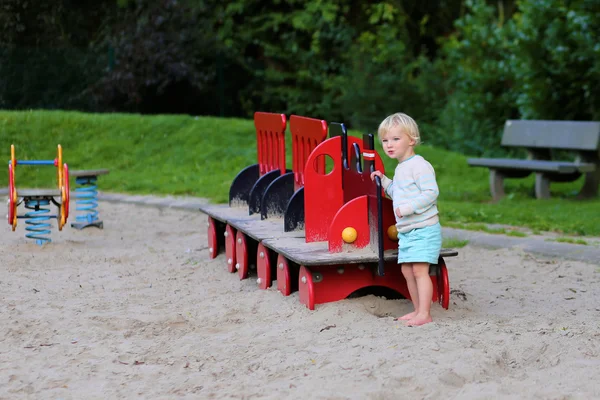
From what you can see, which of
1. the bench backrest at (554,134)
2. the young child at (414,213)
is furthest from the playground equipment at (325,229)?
the bench backrest at (554,134)

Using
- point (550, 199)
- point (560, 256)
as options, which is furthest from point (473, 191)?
point (560, 256)

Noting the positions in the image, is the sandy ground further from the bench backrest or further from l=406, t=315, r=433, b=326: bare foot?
the bench backrest

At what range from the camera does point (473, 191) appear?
11.4m

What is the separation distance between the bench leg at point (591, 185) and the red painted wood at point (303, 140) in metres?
5.47

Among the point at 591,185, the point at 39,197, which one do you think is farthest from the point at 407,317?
the point at 591,185

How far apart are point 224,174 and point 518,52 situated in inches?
195

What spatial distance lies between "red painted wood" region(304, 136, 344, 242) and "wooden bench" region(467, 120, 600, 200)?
17.7 ft

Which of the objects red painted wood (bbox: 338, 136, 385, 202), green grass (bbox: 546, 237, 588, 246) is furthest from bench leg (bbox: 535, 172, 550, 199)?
red painted wood (bbox: 338, 136, 385, 202)

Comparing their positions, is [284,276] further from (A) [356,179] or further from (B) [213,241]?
(B) [213,241]

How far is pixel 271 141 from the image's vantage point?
702 centimetres

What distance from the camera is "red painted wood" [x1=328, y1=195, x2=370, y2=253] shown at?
16.6 ft

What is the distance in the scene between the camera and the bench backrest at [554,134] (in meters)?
10.6

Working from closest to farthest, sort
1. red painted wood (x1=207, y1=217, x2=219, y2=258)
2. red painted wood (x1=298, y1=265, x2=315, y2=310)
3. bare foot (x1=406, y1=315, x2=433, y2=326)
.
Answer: bare foot (x1=406, y1=315, x2=433, y2=326) → red painted wood (x1=298, y1=265, x2=315, y2=310) → red painted wood (x1=207, y1=217, x2=219, y2=258)

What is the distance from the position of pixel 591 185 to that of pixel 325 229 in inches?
248
